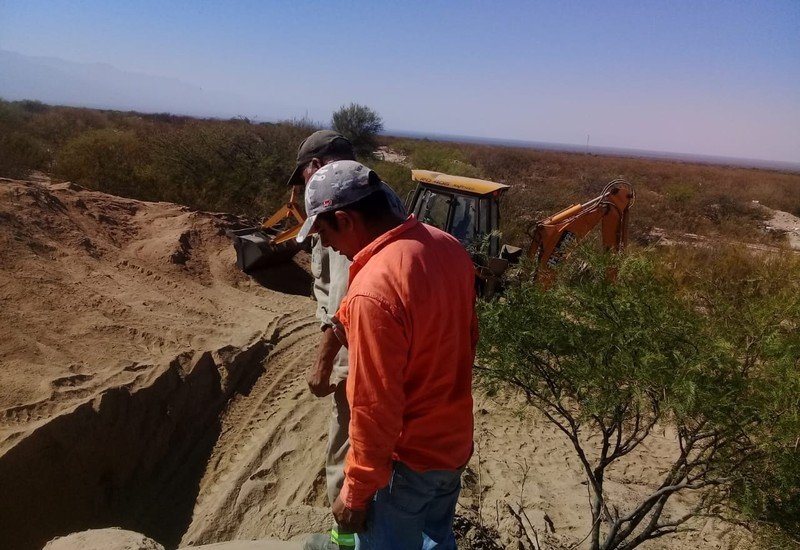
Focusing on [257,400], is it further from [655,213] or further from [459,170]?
[655,213]

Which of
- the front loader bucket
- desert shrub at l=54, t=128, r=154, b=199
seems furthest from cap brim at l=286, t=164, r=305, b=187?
desert shrub at l=54, t=128, r=154, b=199

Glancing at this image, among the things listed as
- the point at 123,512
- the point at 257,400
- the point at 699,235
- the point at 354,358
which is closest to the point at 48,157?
the point at 257,400

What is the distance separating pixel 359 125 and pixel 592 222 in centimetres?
1766

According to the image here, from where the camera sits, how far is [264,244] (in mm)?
8133

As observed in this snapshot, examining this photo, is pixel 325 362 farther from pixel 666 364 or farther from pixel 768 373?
pixel 768 373

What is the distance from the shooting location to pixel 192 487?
14.3ft

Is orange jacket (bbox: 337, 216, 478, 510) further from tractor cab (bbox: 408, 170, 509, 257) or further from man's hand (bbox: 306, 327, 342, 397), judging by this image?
tractor cab (bbox: 408, 170, 509, 257)

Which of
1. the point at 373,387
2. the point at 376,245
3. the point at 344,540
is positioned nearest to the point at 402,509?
the point at 373,387

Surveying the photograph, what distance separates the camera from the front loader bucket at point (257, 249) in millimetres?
8125

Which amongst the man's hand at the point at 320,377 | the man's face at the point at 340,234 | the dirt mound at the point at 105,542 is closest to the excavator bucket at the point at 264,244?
the dirt mound at the point at 105,542

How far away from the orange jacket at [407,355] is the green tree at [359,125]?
21954 mm

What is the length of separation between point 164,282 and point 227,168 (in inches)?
238

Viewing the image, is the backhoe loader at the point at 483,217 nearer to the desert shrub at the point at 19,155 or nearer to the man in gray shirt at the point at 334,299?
the man in gray shirt at the point at 334,299

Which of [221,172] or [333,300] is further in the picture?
[221,172]
